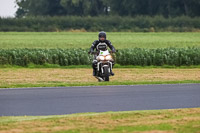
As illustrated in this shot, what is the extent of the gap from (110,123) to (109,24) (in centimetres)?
7577

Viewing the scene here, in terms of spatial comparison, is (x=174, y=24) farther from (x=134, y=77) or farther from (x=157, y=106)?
(x=157, y=106)

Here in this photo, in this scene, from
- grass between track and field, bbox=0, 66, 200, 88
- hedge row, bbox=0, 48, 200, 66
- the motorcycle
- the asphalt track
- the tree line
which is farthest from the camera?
the tree line

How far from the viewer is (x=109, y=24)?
87875 millimetres

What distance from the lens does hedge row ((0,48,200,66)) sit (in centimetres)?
3375

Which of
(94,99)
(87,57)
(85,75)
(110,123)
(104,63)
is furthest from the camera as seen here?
(87,57)

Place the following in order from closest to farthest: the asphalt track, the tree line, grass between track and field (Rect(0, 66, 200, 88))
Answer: the asphalt track, grass between track and field (Rect(0, 66, 200, 88)), the tree line

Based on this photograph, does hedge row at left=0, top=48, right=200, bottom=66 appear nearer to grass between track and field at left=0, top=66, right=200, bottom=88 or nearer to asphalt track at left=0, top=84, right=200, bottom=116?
grass between track and field at left=0, top=66, right=200, bottom=88

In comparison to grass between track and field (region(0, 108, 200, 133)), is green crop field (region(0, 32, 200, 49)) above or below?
below

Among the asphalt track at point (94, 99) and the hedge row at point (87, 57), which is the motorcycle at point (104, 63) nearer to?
the asphalt track at point (94, 99)

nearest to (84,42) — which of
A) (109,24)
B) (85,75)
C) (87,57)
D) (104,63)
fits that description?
(87,57)

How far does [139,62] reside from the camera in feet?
114

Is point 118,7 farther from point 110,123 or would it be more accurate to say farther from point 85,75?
point 110,123

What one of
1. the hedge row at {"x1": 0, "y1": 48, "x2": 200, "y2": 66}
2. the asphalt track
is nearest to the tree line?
the hedge row at {"x1": 0, "y1": 48, "x2": 200, "y2": 66}

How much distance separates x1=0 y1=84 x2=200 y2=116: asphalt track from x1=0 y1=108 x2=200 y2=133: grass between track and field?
1.03m
